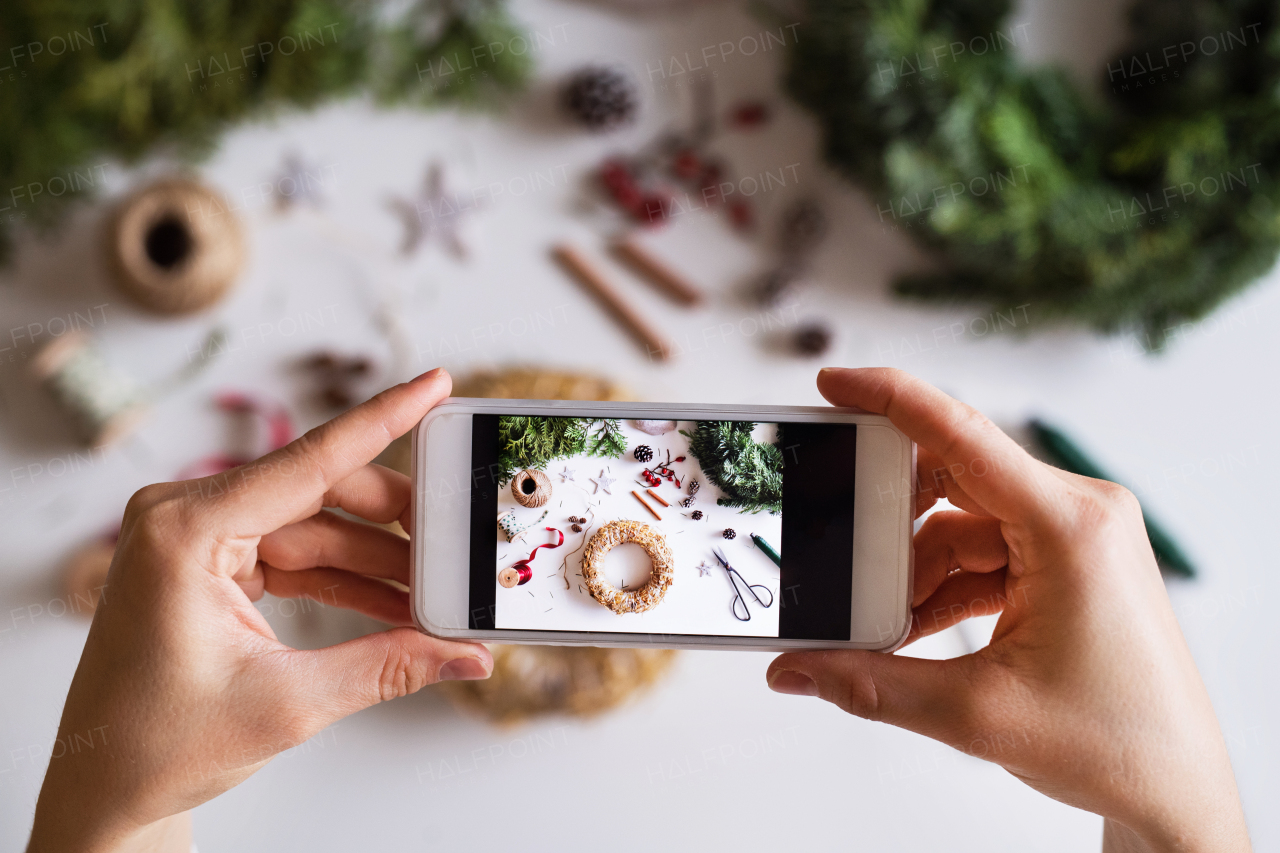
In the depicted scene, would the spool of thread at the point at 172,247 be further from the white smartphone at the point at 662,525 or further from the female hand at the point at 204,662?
the white smartphone at the point at 662,525

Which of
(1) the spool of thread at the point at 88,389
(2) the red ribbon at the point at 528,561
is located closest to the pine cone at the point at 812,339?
(2) the red ribbon at the point at 528,561

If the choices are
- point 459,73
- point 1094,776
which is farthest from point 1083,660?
point 459,73

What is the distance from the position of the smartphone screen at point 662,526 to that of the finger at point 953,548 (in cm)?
15

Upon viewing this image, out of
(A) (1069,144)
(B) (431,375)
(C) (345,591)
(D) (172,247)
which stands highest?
(A) (1069,144)

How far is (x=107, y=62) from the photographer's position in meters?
1.07

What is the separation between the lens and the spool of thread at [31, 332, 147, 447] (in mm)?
1149

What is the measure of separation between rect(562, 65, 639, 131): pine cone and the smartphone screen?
1.95ft

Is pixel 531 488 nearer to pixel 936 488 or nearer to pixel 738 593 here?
pixel 738 593

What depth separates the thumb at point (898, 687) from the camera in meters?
0.72

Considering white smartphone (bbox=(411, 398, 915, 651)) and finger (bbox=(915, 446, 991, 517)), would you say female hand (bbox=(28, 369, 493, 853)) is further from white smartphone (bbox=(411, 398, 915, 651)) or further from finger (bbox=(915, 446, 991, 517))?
finger (bbox=(915, 446, 991, 517))

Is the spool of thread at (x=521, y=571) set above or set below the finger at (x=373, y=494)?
below

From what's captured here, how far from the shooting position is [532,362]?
47.2 inches

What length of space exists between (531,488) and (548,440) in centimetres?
6

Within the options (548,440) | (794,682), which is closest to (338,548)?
(548,440)
